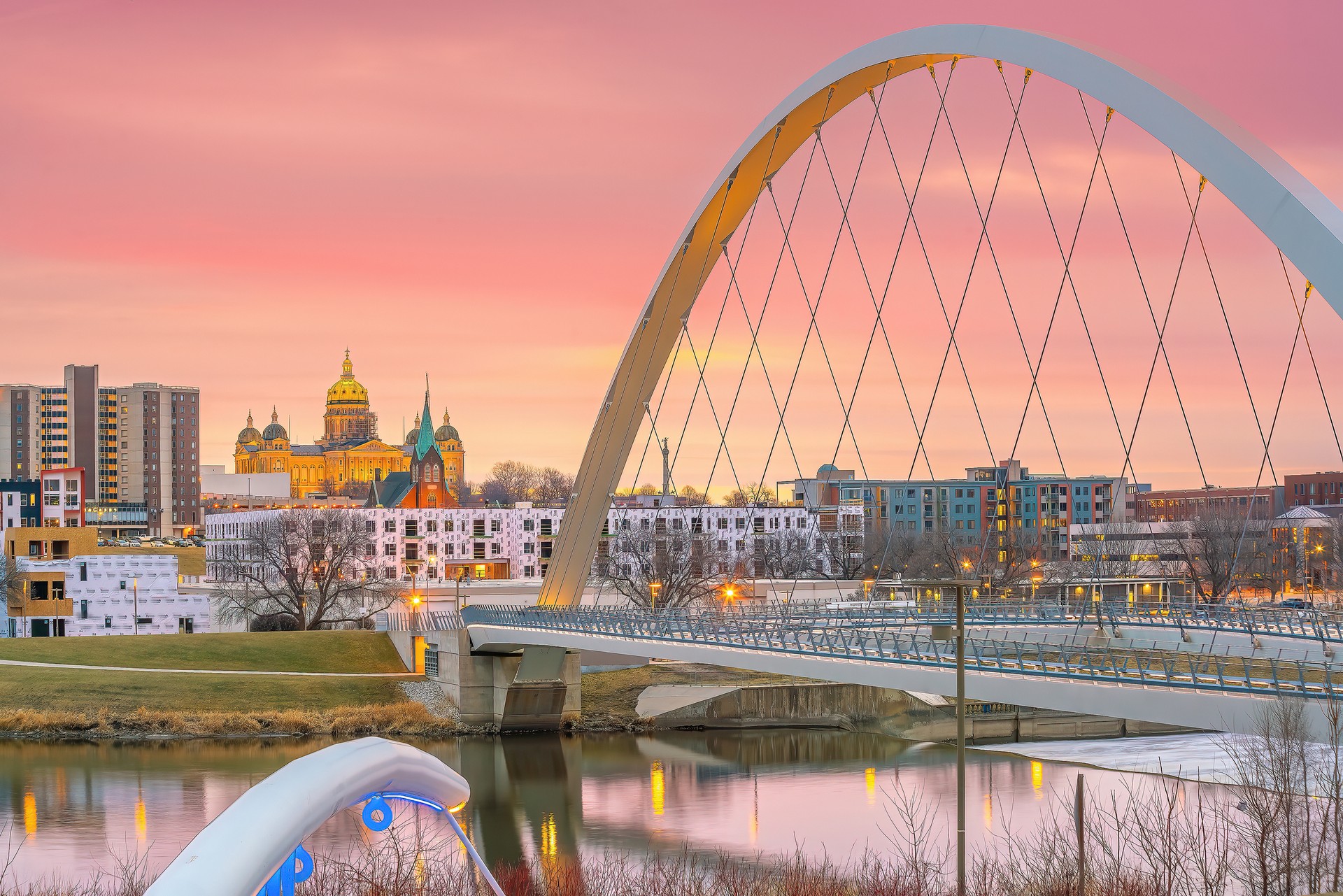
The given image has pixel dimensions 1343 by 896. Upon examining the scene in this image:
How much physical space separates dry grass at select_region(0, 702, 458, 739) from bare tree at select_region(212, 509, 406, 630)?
1804cm

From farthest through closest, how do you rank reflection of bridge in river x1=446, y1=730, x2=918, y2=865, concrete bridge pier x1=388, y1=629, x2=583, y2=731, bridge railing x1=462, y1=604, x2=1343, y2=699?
concrete bridge pier x1=388, y1=629, x2=583, y2=731 < reflection of bridge in river x1=446, y1=730, x2=918, y2=865 < bridge railing x1=462, y1=604, x2=1343, y2=699

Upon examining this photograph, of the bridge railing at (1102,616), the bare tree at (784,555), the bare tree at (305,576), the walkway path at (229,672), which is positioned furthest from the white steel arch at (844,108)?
the bare tree at (784,555)

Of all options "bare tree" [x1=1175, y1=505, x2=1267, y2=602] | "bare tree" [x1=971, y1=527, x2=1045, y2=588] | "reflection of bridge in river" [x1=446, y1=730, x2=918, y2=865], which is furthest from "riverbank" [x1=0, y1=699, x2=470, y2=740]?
"bare tree" [x1=1175, y1=505, x2=1267, y2=602]

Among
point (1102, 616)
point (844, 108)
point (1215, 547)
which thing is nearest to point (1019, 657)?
point (844, 108)

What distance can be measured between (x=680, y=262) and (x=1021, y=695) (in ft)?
77.3

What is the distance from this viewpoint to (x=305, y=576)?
7075cm

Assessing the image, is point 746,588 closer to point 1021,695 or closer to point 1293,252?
point 1021,695

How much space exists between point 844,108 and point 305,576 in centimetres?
4272

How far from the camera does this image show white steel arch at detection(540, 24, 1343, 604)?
19.0m

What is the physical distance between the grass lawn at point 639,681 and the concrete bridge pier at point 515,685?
1.46 m

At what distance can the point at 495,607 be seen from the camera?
1997 inches

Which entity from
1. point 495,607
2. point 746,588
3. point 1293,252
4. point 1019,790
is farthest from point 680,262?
point 746,588

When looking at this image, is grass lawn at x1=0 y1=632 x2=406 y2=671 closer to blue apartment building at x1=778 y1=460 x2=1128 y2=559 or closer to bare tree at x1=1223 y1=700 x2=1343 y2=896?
bare tree at x1=1223 y1=700 x2=1343 y2=896

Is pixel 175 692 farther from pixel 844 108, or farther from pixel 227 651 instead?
pixel 844 108
